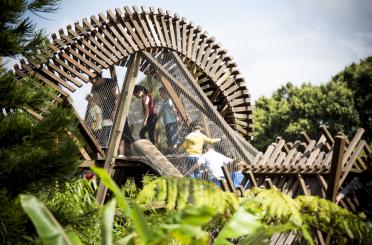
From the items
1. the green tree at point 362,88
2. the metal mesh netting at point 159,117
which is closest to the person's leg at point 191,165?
the metal mesh netting at point 159,117

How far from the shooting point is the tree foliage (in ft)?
80.0

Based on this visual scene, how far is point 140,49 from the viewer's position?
247 inches

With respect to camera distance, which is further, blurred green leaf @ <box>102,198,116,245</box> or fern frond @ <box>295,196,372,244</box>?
fern frond @ <box>295,196,372,244</box>

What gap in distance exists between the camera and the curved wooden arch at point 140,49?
5.53m

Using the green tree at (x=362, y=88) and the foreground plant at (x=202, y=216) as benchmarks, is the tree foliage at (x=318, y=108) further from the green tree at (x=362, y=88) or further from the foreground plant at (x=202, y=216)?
the foreground plant at (x=202, y=216)

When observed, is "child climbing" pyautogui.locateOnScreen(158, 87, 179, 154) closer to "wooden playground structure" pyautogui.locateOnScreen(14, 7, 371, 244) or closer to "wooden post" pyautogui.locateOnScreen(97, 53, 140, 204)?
"wooden playground structure" pyautogui.locateOnScreen(14, 7, 371, 244)

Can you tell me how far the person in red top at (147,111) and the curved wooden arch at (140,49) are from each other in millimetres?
514

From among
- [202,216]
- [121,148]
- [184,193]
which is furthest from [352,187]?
[202,216]

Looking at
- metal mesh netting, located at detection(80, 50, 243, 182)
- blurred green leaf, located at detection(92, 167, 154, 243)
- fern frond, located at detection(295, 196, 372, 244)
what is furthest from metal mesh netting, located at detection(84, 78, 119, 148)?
blurred green leaf, located at detection(92, 167, 154, 243)

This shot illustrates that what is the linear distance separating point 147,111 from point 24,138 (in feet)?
10.4

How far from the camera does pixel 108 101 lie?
5816mm

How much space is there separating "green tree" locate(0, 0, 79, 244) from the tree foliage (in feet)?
75.8

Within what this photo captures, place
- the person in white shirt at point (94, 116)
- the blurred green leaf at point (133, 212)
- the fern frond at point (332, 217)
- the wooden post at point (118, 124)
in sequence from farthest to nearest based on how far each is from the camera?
the wooden post at point (118, 124) → the person in white shirt at point (94, 116) → the fern frond at point (332, 217) → the blurred green leaf at point (133, 212)

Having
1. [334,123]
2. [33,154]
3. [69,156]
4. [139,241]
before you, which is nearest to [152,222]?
[69,156]
